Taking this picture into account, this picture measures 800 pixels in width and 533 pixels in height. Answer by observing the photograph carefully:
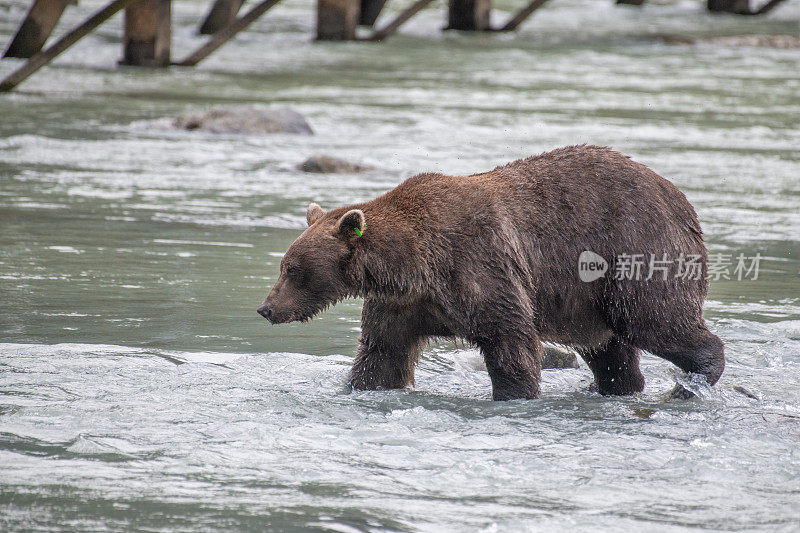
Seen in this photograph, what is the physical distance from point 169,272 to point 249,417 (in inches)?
116

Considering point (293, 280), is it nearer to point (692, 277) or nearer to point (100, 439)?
point (100, 439)

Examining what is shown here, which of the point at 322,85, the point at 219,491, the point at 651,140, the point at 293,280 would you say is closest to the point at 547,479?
the point at 219,491

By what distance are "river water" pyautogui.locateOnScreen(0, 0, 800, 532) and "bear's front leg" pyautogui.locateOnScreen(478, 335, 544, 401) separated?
8cm

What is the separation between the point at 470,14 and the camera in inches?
950

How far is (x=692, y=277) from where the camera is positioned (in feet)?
19.9

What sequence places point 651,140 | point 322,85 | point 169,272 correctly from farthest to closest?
point 322,85
point 651,140
point 169,272

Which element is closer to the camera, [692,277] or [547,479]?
[547,479]

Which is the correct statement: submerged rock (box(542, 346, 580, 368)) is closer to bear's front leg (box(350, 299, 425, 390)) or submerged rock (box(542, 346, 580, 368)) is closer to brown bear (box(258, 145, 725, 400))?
brown bear (box(258, 145, 725, 400))

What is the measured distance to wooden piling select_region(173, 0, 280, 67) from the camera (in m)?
17.2

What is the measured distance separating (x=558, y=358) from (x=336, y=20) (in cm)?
1507

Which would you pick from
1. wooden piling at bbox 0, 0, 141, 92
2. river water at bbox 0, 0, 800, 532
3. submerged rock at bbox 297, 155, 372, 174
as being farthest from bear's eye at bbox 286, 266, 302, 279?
wooden piling at bbox 0, 0, 141, 92

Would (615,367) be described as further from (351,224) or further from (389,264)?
(351,224)

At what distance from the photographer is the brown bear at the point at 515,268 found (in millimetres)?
5680

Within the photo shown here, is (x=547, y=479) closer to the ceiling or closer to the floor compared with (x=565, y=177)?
closer to the floor
